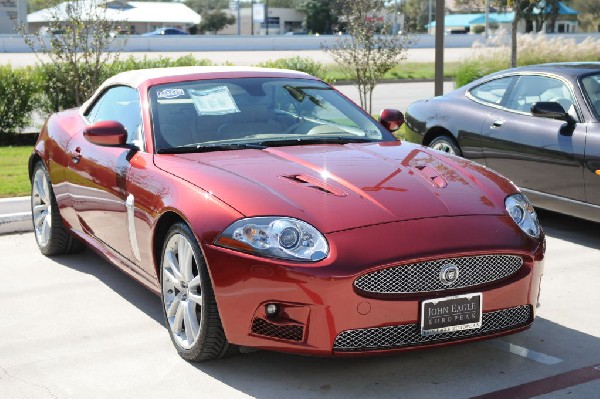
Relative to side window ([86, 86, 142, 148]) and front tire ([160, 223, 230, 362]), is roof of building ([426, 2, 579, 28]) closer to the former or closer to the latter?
side window ([86, 86, 142, 148])

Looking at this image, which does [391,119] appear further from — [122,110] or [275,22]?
[275,22]

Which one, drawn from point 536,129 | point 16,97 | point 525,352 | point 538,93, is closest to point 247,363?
point 525,352

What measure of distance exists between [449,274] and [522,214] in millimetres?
769

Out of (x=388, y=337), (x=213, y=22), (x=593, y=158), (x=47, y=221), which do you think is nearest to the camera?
(x=388, y=337)

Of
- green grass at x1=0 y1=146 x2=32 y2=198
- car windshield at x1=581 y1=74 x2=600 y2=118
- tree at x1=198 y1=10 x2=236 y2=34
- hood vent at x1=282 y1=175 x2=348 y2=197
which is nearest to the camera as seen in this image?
hood vent at x1=282 y1=175 x2=348 y2=197

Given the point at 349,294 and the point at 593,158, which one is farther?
the point at 593,158

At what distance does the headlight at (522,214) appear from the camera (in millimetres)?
4918

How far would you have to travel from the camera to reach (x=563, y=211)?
7875mm

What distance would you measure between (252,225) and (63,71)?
10.9 m

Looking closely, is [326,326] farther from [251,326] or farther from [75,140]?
[75,140]

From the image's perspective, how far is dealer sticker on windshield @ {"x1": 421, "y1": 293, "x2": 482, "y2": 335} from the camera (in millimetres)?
4398

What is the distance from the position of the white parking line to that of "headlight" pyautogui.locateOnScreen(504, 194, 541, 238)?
2.00 ft

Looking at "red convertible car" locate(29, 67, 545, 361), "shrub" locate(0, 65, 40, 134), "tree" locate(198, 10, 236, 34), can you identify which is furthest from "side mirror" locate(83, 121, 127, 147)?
"tree" locate(198, 10, 236, 34)

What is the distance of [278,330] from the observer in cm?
→ 442
